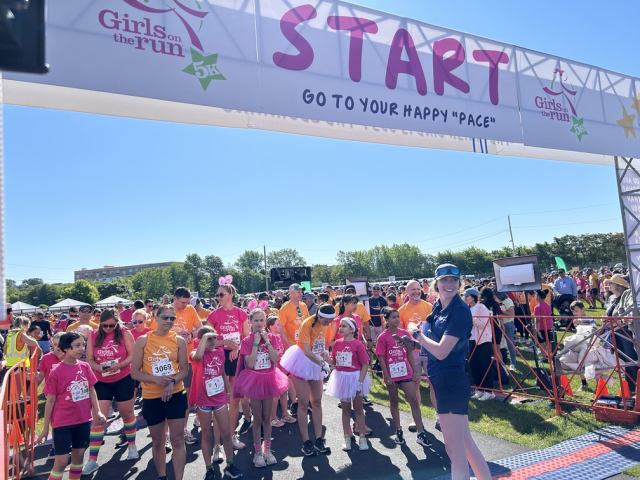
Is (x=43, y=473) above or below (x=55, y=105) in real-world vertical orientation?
below

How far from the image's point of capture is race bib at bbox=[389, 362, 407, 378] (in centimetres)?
546

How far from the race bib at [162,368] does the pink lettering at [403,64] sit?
417 cm

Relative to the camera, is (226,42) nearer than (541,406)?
Yes

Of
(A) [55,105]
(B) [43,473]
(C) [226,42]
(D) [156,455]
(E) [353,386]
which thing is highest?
(C) [226,42]

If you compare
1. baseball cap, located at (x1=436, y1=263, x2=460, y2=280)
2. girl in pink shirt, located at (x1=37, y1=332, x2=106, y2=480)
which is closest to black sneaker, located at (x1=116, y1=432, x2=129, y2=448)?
girl in pink shirt, located at (x1=37, y1=332, x2=106, y2=480)

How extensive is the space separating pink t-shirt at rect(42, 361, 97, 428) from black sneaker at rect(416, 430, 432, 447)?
391cm

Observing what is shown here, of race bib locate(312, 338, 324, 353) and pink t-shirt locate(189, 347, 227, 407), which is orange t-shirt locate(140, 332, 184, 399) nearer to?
pink t-shirt locate(189, 347, 227, 407)

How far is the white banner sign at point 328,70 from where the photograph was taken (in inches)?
149

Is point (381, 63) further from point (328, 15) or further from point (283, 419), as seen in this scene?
point (283, 419)

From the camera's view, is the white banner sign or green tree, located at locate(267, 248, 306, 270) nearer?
the white banner sign

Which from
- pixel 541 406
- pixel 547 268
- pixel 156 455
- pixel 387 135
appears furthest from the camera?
pixel 547 268

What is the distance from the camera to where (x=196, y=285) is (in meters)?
109

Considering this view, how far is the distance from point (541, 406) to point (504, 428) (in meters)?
1.16

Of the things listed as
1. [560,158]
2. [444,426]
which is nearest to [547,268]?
[560,158]
